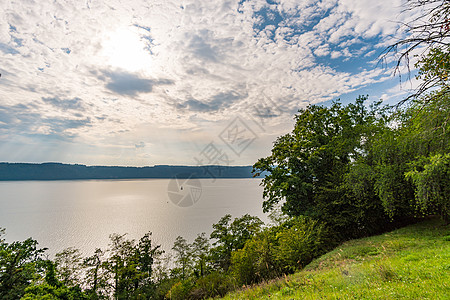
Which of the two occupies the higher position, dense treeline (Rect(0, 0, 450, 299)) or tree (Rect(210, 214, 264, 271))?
dense treeline (Rect(0, 0, 450, 299))

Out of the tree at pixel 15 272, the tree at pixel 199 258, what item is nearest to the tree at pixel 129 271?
the tree at pixel 199 258

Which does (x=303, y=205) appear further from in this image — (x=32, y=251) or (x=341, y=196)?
(x=32, y=251)

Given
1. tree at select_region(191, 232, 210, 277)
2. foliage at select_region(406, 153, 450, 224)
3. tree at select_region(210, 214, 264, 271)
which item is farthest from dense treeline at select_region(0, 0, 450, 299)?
tree at select_region(191, 232, 210, 277)

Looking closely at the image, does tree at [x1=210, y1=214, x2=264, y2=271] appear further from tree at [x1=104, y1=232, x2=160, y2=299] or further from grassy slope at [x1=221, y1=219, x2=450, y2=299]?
grassy slope at [x1=221, y1=219, x2=450, y2=299]

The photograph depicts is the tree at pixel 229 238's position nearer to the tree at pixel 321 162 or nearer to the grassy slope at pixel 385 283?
the tree at pixel 321 162

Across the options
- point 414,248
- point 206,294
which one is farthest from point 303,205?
point 206,294

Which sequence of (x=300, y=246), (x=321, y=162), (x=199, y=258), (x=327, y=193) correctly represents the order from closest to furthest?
(x=300, y=246) < (x=327, y=193) < (x=321, y=162) < (x=199, y=258)

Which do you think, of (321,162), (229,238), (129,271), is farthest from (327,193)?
(129,271)

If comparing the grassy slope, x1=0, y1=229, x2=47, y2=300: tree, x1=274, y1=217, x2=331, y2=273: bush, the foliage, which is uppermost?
the foliage

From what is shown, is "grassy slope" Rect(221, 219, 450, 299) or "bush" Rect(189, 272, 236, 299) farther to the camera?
"bush" Rect(189, 272, 236, 299)

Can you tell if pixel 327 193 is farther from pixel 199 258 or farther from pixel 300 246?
pixel 199 258

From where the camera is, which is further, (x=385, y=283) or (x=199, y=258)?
(x=199, y=258)

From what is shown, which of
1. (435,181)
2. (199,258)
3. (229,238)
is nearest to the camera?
(435,181)

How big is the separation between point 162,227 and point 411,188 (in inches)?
2553
